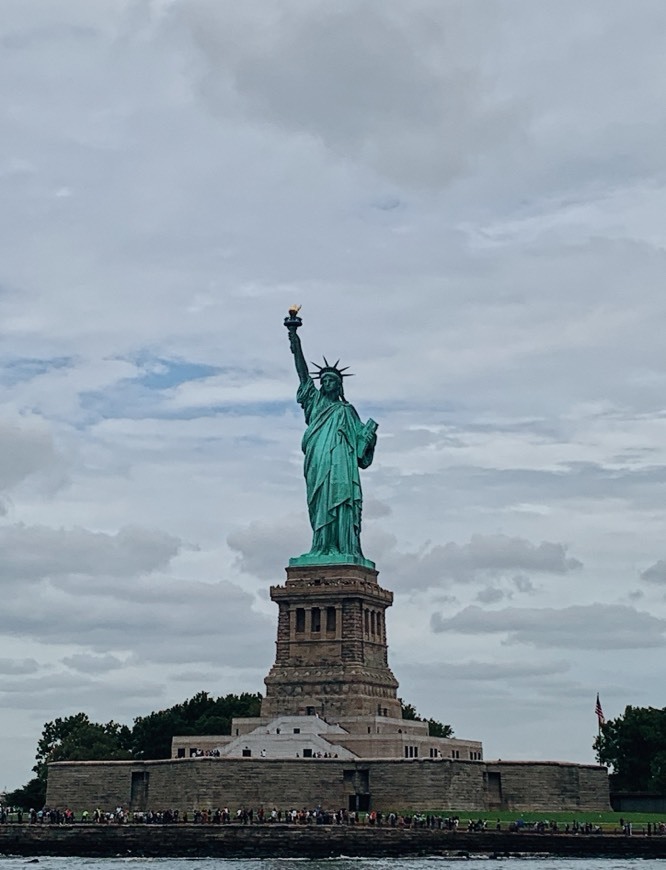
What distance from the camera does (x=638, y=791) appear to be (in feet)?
287

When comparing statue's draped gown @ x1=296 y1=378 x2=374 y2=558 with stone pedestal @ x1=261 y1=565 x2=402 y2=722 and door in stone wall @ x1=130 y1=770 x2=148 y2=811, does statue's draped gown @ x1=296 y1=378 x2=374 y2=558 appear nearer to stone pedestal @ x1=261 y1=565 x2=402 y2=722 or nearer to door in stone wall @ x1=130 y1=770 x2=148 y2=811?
stone pedestal @ x1=261 y1=565 x2=402 y2=722

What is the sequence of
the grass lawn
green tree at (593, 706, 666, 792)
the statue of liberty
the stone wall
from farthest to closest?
Answer: green tree at (593, 706, 666, 792) → the statue of liberty → the stone wall → the grass lawn

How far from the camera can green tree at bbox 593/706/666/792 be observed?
300 feet

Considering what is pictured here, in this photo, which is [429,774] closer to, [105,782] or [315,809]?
[315,809]

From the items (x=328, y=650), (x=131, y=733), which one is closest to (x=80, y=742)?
(x=131, y=733)

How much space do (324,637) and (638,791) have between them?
68.8 feet

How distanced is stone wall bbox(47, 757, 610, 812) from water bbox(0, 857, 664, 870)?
20.8 feet

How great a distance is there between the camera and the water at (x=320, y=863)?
193 ft

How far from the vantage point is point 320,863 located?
60844mm

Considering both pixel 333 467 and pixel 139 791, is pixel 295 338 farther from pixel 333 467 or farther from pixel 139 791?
pixel 139 791

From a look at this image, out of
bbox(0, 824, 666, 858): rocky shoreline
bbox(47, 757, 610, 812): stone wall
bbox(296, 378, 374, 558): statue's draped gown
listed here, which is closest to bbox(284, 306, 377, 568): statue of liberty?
bbox(296, 378, 374, 558): statue's draped gown

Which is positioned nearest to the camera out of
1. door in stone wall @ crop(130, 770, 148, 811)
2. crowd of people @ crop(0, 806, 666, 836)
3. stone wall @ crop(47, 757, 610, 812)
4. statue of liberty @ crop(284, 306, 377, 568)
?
crowd of people @ crop(0, 806, 666, 836)

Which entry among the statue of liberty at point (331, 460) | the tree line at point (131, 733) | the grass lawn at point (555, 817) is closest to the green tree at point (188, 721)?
the tree line at point (131, 733)

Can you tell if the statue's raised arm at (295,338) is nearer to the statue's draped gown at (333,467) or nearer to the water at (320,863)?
the statue's draped gown at (333,467)
